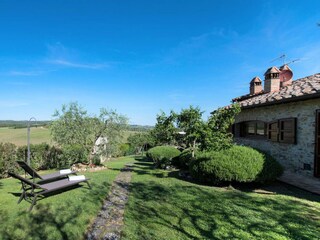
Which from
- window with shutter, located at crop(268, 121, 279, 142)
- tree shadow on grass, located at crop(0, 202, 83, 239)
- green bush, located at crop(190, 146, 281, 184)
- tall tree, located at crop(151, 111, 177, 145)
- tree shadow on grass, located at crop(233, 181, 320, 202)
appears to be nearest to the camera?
tree shadow on grass, located at crop(0, 202, 83, 239)

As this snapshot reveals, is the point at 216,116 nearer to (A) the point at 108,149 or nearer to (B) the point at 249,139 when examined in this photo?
(B) the point at 249,139

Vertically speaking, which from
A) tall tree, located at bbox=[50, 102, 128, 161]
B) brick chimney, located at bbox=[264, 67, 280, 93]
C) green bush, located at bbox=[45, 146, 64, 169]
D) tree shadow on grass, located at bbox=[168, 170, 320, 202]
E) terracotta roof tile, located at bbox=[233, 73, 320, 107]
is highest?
brick chimney, located at bbox=[264, 67, 280, 93]

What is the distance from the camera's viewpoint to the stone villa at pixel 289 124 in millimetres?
7477

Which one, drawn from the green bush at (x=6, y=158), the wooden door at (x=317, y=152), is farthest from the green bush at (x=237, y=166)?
the green bush at (x=6, y=158)

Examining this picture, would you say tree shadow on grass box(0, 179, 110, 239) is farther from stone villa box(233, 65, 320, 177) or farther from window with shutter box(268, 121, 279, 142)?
window with shutter box(268, 121, 279, 142)

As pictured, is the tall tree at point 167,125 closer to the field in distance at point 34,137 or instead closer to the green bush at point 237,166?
the green bush at point 237,166

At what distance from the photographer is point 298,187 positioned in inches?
261

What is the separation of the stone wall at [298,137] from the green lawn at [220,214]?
2.01 m

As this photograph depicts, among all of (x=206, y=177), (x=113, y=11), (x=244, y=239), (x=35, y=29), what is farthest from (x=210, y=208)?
(x=35, y=29)

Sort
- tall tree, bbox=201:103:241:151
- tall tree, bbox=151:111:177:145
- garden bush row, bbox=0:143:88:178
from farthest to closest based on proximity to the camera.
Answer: garden bush row, bbox=0:143:88:178 < tall tree, bbox=151:111:177:145 < tall tree, bbox=201:103:241:151

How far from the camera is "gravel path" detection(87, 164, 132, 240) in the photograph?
147 inches

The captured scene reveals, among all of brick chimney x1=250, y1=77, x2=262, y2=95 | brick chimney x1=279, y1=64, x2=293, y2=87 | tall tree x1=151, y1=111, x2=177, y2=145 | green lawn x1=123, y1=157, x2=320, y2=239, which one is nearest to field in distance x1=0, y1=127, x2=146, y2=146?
tall tree x1=151, y1=111, x2=177, y2=145

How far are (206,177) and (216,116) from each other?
243 cm

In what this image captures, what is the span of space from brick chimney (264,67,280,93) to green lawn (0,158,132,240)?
1181cm
